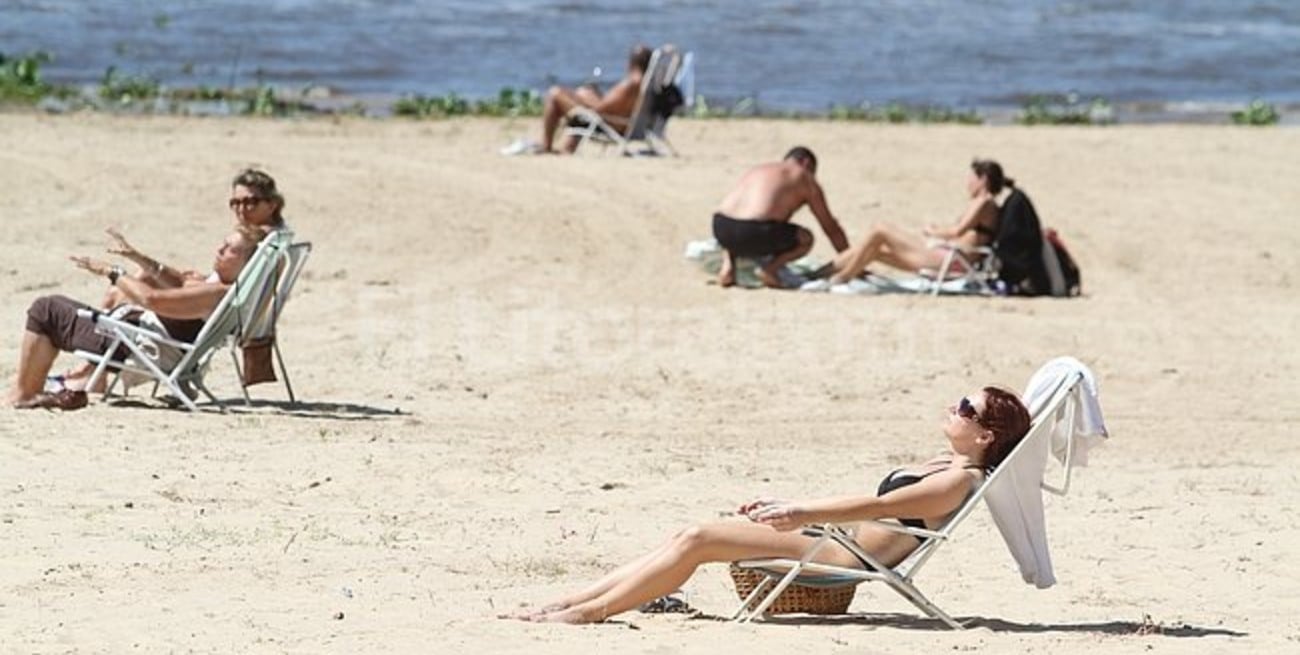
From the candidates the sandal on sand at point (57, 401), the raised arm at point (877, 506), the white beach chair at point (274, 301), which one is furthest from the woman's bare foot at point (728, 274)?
the raised arm at point (877, 506)

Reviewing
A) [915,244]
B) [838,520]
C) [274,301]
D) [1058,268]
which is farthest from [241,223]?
[1058,268]

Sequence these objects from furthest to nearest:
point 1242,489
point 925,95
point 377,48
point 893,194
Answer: point 377,48, point 925,95, point 893,194, point 1242,489

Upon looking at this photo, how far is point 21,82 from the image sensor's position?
21234mm

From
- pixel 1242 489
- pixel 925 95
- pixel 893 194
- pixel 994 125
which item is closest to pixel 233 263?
pixel 1242 489

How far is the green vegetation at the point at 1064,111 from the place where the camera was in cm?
2222

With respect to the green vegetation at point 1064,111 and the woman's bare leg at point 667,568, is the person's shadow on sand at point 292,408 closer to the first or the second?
the woman's bare leg at point 667,568

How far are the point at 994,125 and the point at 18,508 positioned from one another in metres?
14.5

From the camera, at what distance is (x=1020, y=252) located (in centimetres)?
1448

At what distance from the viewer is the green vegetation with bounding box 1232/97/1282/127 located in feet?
73.7

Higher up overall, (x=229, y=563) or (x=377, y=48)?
(x=229, y=563)

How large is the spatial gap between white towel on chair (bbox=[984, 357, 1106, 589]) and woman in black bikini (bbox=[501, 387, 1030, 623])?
7cm

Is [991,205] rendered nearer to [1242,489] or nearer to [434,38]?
[1242,489]

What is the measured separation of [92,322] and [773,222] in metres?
5.24

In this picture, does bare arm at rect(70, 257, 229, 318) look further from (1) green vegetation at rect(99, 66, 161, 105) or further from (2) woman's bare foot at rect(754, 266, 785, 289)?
(1) green vegetation at rect(99, 66, 161, 105)
